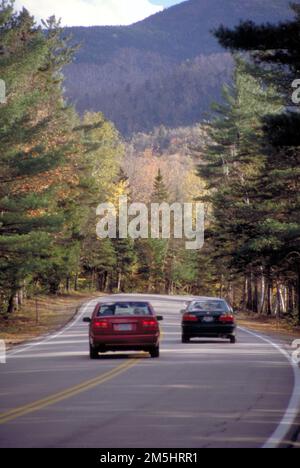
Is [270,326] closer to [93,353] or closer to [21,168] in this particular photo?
[21,168]

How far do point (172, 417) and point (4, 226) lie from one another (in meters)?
30.1

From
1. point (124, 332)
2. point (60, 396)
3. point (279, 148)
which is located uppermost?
point (279, 148)

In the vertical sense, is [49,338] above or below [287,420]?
below

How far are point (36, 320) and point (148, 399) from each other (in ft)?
126

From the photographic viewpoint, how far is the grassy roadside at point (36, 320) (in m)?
42.8

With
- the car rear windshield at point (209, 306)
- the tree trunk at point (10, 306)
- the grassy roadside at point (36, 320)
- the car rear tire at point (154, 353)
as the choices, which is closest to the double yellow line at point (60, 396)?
the car rear tire at point (154, 353)

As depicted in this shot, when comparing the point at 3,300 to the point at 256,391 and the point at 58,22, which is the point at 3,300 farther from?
the point at 256,391

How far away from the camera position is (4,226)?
43125 millimetres

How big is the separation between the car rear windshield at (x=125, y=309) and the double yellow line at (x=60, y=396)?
10.6 ft

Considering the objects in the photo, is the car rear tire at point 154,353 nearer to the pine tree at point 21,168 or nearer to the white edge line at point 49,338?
the white edge line at point 49,338

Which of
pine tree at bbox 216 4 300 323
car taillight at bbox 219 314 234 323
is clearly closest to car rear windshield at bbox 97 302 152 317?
pine tree at bbox 216 4 300 323

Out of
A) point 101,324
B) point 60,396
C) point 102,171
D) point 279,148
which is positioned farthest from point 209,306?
point 102,171

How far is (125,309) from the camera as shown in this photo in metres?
27.2
